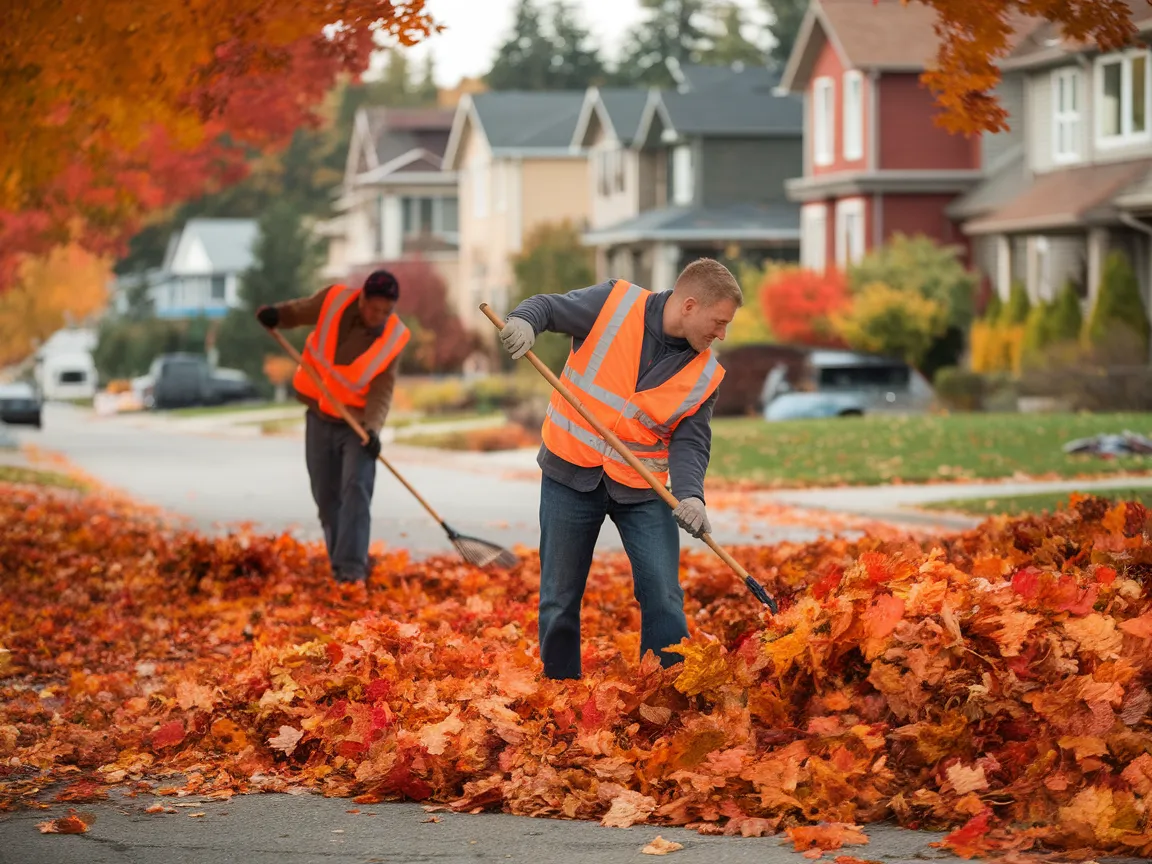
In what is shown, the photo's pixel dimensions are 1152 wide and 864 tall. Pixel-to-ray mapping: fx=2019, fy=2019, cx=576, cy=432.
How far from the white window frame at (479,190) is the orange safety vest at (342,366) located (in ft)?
166

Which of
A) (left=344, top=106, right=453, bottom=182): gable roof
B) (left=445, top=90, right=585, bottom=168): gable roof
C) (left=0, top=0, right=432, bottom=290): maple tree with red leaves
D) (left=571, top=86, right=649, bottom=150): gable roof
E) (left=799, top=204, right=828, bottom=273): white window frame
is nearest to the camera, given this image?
(left=0, top=0, right=432, bottom=290): maple tree with red leaves

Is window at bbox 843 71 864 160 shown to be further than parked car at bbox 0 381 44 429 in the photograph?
No

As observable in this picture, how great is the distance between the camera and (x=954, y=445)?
2452cm

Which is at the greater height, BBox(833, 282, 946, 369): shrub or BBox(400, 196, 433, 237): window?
BBox(400, 196, 433, 237): window

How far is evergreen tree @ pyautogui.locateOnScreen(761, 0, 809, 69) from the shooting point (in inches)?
3570

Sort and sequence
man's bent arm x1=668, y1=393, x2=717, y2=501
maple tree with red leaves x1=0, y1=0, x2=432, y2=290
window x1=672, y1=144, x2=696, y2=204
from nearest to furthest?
man's bent arm x1=668, y1=393, x2=717, y2=501 < maple tree with red leaves x1=0, y1=0, x2=432, y2=290 < window x1=672, y1=144, x2=696, y2=204

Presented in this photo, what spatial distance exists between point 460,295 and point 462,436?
33.9m

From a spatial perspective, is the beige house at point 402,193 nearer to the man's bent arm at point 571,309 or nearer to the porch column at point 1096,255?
the porch column at point 1096,255

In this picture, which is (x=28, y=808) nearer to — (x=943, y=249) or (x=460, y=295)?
(x=943, y=249)

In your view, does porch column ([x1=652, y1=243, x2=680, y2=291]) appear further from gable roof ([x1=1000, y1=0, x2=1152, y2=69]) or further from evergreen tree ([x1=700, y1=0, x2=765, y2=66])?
evergreen tree ([x1=700, y1=0, x2=765, y2=66])

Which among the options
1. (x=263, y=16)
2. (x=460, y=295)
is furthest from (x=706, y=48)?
(x=263, y=16)

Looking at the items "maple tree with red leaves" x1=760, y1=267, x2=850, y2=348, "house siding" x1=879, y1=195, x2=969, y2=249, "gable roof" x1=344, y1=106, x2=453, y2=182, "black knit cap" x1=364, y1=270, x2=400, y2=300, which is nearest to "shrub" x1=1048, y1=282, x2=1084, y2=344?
"maple tree with red leaves" x1=760, y1=267, x2=850, y2=348

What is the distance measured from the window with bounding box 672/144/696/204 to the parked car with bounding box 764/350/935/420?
55.7ft

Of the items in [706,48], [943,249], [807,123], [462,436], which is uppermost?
[706,48]
